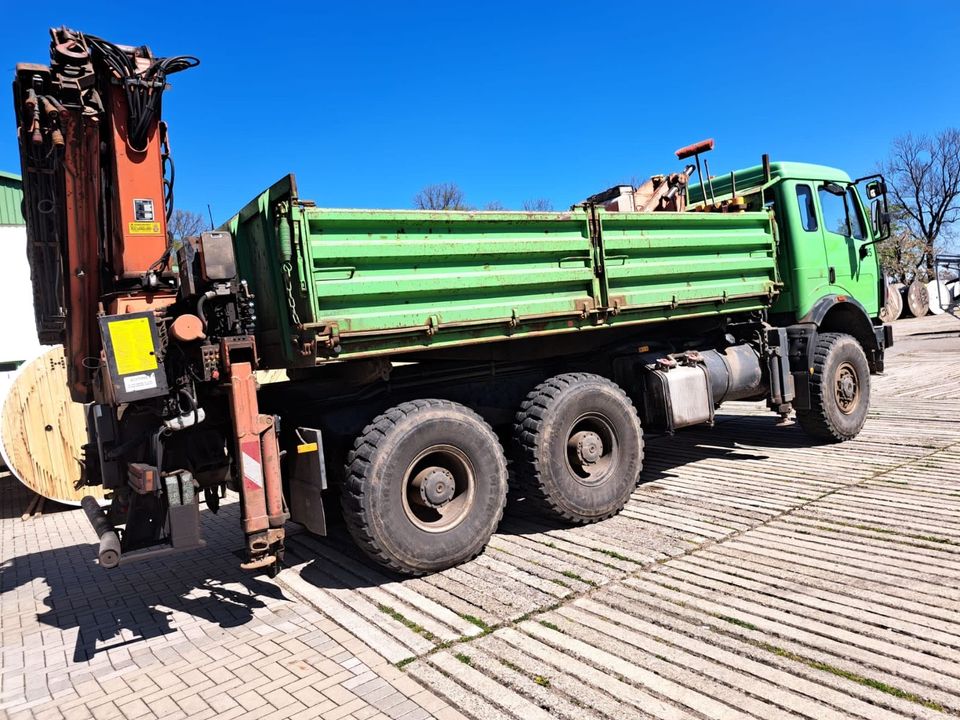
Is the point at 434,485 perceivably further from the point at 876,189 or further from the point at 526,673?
the point at 876,189

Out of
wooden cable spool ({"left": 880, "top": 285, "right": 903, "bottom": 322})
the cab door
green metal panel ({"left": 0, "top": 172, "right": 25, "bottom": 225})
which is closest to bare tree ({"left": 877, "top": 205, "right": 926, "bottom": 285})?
wooden cable spool ({"left": 880, "top": 285, "right": 903, "bottom": 322})

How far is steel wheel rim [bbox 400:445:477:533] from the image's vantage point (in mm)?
4914

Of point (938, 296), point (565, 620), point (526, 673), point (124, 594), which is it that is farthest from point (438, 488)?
point (938, 296)

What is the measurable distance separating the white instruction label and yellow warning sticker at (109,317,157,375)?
37mm

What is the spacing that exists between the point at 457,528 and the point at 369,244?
2.15m

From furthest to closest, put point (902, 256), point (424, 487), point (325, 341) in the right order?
point (902, 256), point (424, 487), point (325, 341)

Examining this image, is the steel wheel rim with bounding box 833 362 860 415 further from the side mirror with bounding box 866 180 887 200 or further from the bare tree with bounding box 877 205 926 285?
the bare tree with bounding box 877 205 926 285

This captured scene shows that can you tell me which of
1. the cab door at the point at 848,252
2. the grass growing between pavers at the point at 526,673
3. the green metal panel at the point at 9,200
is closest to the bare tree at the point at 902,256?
the cab door at the point at 848,252

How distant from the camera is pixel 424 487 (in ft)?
16.1

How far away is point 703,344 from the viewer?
24.8 feet

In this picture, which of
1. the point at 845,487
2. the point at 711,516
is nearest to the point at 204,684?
the point at 711,516

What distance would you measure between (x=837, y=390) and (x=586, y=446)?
4.14 meters

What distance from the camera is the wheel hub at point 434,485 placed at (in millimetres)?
4914

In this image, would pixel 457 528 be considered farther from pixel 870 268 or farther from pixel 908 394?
pixel 908 394
